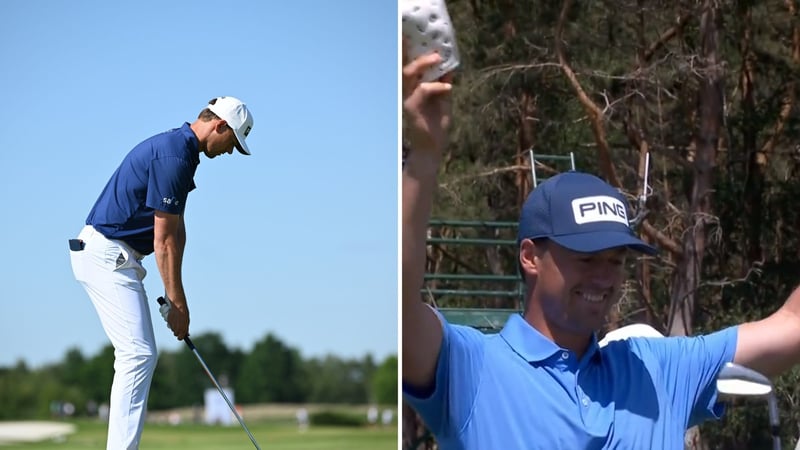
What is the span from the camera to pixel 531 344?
6.72 feet

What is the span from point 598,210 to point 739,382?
351 millimetres

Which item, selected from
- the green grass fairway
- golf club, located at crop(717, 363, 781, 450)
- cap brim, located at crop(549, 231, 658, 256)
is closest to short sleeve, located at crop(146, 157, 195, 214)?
cap brim, located at crop(549, 231, 658, 256)

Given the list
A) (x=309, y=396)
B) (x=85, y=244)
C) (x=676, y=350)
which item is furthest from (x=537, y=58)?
(x=676, y=350)

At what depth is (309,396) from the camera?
18.9m

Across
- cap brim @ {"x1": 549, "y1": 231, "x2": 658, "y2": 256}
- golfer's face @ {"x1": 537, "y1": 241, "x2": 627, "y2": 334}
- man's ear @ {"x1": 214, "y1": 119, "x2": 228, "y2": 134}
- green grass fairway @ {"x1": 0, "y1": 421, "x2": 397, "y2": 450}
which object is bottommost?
green grass fairway @ {"x1": 0, "y1": 421, "x2": 397, "y2": 450}

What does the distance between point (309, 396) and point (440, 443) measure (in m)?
17.1

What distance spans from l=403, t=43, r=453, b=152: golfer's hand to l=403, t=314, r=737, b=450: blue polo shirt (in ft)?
1.02

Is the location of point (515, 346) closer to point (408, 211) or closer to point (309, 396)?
point (408, 211)

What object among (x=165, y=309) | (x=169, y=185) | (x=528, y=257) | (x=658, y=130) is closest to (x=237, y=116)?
(x=169, y=185)

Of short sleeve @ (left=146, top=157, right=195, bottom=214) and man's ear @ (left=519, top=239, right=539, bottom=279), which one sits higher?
short sleeve @ (left=146, top=157, right=195, bottom=214)

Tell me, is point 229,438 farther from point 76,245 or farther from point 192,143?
point 192,143

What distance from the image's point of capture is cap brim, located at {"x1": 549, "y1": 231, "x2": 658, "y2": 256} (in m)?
2.01

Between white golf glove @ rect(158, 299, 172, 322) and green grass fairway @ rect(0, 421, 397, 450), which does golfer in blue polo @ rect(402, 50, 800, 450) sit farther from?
green grass fairway @ rect(0, 421, 397, 450)

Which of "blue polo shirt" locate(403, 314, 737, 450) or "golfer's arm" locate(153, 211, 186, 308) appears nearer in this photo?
"blue polo shirt" locate(403, 314, 737, 450)
